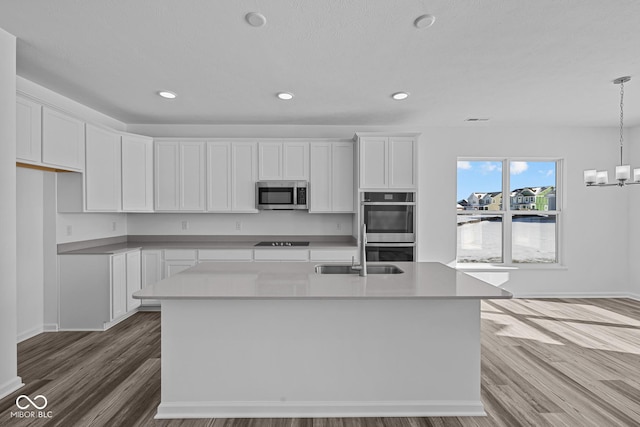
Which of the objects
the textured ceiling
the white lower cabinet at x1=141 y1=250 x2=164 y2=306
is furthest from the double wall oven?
the white lower cabinet at x1=141 y1=250 x2=164 y2=306

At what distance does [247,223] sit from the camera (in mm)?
4953

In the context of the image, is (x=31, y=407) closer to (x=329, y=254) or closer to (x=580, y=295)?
(x=329, y=254)

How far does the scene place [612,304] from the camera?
473 centimetres

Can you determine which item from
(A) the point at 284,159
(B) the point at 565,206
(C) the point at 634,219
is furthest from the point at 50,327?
(C) the point at 634,219

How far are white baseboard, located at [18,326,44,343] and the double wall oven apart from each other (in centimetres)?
379

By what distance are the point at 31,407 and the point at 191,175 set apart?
298cm

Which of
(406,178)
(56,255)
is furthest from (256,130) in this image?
(56,255)

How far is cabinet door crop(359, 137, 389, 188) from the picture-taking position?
14.4 feet

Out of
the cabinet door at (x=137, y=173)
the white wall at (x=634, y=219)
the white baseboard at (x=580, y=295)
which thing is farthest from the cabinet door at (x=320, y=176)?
the white wall at (x=634, y=219)

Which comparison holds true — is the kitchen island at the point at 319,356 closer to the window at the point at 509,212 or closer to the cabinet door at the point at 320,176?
the cabinet door at the point at 320,176

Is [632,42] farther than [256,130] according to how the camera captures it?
No

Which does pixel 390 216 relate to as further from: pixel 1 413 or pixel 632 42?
pixel 1 413

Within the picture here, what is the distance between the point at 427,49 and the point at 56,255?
4.19 metres

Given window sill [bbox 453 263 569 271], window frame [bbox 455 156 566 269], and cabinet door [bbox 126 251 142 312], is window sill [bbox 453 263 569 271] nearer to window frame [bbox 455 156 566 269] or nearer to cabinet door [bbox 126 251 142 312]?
window frame [bbox 455 156 566 269]
